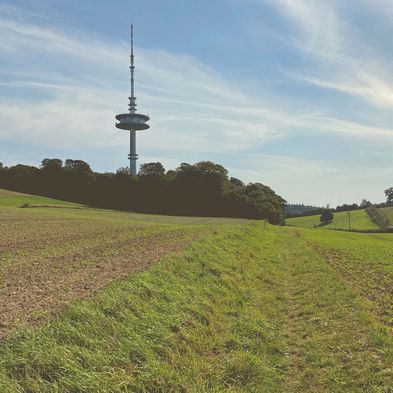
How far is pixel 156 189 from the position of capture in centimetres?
11581

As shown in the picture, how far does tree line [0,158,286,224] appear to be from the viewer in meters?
106

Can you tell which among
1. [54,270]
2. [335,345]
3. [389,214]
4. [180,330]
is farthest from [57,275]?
[389,214]

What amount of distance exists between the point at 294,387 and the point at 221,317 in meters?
3.74

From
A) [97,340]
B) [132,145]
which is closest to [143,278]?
[97,340]

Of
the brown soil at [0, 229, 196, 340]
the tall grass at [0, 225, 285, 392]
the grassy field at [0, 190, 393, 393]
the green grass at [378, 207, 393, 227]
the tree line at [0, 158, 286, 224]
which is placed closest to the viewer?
the tall grass at [0, 225, 285, 392]

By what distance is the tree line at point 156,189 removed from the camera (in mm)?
106500

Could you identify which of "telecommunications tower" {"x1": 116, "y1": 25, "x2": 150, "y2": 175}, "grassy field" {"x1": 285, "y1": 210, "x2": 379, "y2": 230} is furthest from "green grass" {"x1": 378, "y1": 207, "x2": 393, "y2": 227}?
"telecommunications tower" {"x1": 116, "y1": 25, "x2": 150, "y2": 175}

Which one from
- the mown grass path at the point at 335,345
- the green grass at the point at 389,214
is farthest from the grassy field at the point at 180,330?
the green grass at the point at 389,214

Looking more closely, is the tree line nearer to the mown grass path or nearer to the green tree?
the green tree

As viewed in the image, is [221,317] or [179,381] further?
[221,317]

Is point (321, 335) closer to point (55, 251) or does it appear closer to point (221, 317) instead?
point (221, 317)

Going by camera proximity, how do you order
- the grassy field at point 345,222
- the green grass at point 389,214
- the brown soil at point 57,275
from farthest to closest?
the green grass at point 389,214 → the grassy field at point 345,222 → the brown soil at point 57,275

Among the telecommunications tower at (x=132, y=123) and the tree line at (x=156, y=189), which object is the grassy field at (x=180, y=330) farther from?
the telecommunications tower at (x=132, y=123)

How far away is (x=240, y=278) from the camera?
16.9 meters
